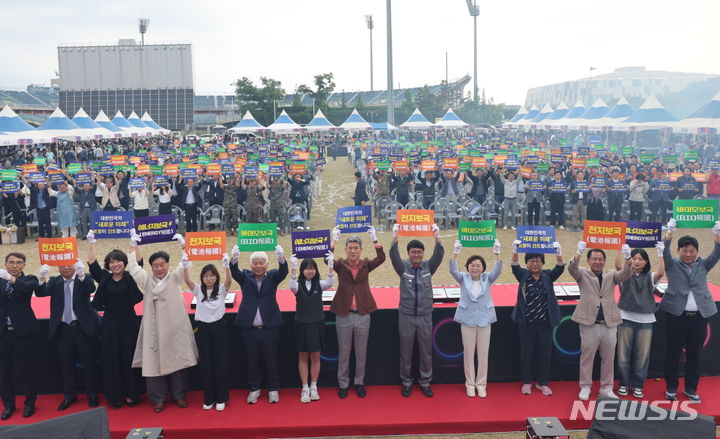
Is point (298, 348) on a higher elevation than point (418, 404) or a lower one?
higher

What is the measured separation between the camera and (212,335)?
578 cm

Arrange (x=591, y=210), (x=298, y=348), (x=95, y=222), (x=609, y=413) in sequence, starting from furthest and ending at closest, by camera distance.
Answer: (x=591, y=210), (x=95, y=222), (x=298, y=348), (x=609, y=413)

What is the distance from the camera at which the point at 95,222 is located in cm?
746

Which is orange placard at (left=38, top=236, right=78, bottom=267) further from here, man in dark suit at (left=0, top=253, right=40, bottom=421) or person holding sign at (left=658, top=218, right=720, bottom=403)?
person holding sign at (left=658, top=218, right=720, bottom=403)

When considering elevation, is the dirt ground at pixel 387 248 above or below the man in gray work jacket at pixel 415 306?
below

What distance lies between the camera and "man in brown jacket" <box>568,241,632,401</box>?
5805 millimetres

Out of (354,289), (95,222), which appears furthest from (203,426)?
(95,222)

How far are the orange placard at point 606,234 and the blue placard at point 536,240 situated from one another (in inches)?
18.5

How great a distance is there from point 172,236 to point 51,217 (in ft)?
33.1

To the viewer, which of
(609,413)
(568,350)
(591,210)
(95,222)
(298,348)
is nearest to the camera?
(609,413)

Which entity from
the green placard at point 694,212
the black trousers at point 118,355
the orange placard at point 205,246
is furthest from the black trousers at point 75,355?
the green placard at point 694,212

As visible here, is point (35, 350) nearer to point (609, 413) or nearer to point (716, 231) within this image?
point (609, 413)

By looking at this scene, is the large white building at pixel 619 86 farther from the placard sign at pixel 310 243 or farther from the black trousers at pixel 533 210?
the placard sign at pixel 310 243

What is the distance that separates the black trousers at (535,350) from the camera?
5.94m
